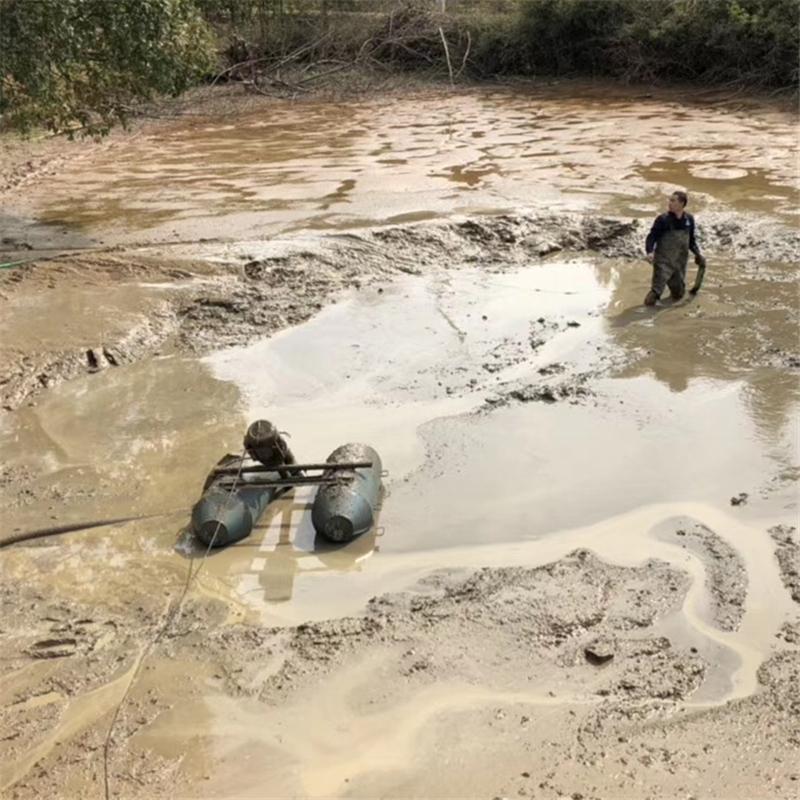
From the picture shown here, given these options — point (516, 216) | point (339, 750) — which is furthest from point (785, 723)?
point (516, 216)

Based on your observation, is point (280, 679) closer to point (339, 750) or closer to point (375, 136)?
point (339, 750)

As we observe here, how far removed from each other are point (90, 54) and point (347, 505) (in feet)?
25.0

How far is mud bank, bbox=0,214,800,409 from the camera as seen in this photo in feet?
27.1

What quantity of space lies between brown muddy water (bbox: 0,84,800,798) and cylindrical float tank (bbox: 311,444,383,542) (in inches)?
5.1

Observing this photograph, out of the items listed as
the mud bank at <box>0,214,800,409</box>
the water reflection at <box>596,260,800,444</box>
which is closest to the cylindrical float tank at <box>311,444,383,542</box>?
the water reflection at <box>596,260,800,444</box>

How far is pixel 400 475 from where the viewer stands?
6262 millimetres

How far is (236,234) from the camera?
11.4 m

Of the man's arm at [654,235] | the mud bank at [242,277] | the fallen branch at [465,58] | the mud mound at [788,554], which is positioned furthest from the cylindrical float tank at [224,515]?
the fallen branch at [465,58]

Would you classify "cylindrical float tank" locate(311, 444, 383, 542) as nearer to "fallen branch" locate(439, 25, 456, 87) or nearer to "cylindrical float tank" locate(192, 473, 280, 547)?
"cylindrical float tank" locate(192, 473, 280, 547)

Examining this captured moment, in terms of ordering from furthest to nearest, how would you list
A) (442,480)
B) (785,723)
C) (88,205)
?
(88,205) < (442,480) < (785,723)

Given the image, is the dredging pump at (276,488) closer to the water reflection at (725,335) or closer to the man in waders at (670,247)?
the water reflection at (725,335)

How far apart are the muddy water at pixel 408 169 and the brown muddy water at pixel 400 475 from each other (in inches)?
7.1

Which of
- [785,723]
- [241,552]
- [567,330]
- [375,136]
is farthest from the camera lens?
[375,136]

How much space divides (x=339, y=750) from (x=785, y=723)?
6.37ft
